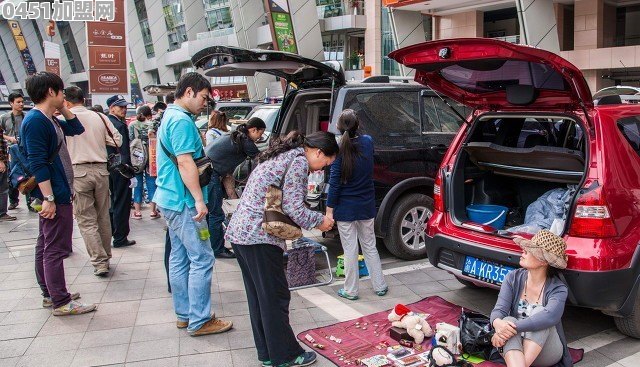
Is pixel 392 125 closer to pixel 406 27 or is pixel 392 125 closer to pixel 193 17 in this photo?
pixel 406 27

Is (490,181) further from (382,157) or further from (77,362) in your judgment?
(77,362)

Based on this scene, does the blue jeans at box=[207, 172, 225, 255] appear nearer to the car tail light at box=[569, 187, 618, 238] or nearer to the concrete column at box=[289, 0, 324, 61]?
the car tail light at box=[569, 187, 618, 238]

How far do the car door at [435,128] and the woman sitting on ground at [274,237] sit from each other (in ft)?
8.88

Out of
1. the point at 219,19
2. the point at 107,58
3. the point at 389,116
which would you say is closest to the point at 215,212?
the point at 389,116

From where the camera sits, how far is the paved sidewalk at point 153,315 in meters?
3.80

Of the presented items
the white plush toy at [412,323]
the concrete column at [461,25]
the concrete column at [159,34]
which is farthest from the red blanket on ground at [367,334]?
the concrete column at [159,34]

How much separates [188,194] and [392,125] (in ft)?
8.69

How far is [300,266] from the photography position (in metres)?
5.12

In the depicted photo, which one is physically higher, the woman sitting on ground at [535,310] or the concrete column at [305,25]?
the concrete column at [305,25]

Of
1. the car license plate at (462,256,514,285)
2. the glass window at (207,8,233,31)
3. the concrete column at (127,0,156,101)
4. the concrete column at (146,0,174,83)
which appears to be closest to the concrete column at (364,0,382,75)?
the glass window at (207,8,233,31)

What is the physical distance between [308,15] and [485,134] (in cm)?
2657

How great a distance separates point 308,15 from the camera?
2992cm

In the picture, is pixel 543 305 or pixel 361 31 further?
pixel 361 31

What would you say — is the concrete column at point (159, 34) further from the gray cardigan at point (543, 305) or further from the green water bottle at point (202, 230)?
the gray cardigan at point (543, 305)
